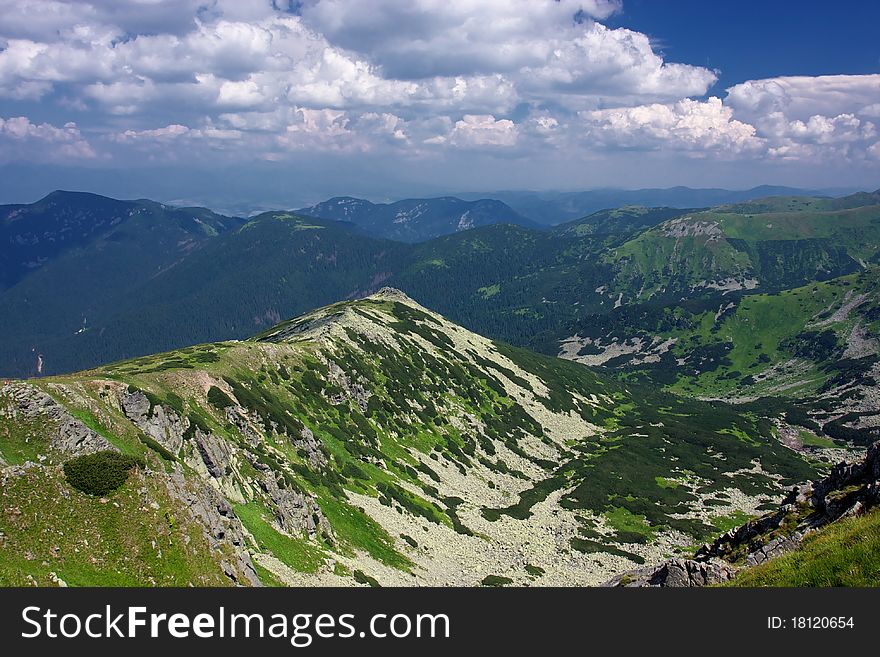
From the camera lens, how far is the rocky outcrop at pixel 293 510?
A: 202 ft

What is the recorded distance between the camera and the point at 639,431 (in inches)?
6860

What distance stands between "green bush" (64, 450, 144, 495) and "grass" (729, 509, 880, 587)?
3885 centimetres

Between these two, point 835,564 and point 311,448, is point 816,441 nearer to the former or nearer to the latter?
point 311,448

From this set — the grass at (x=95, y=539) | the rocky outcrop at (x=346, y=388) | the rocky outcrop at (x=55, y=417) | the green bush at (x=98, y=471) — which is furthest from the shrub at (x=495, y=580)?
the rocky outcrop at (x=55, y=417)

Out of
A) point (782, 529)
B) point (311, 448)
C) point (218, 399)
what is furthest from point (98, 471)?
point (782, 529)

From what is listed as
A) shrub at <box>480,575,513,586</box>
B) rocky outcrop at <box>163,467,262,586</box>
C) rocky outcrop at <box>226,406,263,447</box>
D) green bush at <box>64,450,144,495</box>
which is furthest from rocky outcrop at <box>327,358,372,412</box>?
green bush at <box>64,450,144,495</box>

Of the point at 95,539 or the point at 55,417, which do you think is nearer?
the point at 95,539

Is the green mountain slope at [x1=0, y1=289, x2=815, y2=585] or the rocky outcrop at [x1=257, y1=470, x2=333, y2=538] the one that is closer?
the green mountain slope at [x1=0, y1=289, x2=815, y2=585]

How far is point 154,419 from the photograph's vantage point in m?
60.9

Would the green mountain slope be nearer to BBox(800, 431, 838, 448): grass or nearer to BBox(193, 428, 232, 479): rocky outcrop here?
BBox(193, 428, 232, 479): rocky outcrop

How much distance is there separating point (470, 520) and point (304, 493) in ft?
117

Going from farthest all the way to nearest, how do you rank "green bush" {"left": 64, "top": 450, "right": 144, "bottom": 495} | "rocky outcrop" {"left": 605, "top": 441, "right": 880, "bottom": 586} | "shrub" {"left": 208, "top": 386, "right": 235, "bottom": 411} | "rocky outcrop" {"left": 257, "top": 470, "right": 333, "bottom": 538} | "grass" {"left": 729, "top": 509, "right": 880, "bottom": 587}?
"shrub" {"left": 208, "top": 386, "right": 235, "bottom": 411}
"rocky outcrop" {"left": 257, "top": 470, "right": 333, "bottom": 538}
"green bush" {"left": 64, "top": 450, "right": 144, "bottom": 495}
"rocky outcrop" {"left": 605, "top": 441, "right": 880, "bottom": 586}
"grass" {"left": 729, "top": 509, "right": 880, "bottom": 587}

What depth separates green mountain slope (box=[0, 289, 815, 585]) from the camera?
127 ft

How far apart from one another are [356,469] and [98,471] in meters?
51.5
